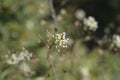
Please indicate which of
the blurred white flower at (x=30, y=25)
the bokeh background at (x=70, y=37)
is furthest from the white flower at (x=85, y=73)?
the blurred white flower at (x=30, y=25)

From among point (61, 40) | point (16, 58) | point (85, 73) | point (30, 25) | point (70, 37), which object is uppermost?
point (30, 25)

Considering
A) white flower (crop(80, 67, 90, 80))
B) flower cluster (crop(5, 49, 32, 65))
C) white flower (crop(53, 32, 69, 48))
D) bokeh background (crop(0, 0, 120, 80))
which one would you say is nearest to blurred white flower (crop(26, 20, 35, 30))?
bokeh background (crop(0, 0, 120, 80))

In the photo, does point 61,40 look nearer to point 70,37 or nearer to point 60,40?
point 60,40

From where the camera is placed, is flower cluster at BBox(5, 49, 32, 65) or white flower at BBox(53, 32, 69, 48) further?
flower cluster at BBox(5, 49, 32, 65)

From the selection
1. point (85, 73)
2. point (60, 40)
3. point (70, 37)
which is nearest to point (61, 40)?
point (60, 40)

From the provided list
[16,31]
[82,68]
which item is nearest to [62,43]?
[82,68]

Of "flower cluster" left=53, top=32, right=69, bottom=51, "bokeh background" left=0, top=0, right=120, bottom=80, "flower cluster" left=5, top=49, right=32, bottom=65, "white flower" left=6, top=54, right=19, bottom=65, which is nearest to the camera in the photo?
"flower cluster" left=53, top=32, right=69, bottom=51

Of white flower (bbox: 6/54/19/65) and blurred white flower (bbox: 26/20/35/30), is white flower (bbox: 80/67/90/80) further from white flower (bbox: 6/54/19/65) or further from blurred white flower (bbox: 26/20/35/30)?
white flower (bbox: 6/54/19/65)

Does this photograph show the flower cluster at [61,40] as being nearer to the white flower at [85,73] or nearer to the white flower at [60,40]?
the white flower at [60,40]

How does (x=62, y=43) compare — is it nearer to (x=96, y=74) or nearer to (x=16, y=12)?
(x=96, y=74)
